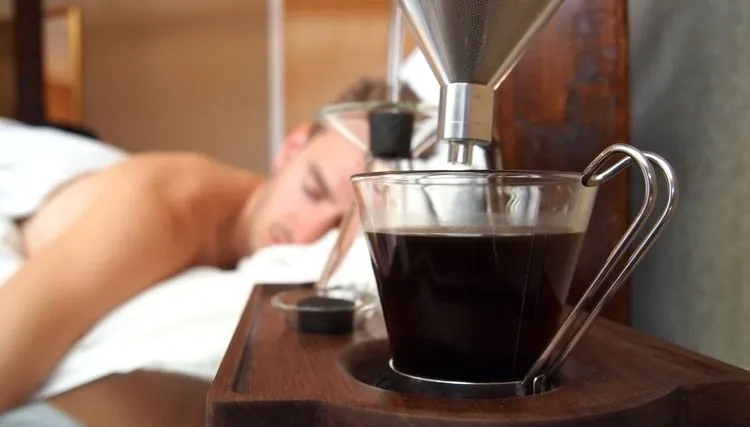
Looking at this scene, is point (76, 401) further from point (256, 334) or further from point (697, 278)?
point (697, 278)

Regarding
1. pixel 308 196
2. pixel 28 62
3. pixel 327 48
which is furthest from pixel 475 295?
pixel 327 48

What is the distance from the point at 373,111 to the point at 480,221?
0.21m

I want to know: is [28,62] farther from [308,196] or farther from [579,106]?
[579,106]

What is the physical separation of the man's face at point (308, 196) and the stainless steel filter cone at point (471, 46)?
1.65ft

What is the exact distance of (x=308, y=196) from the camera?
94cm

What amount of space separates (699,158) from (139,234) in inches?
20.2

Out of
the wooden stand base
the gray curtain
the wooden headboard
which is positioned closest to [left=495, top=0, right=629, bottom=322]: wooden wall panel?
the gray curtain

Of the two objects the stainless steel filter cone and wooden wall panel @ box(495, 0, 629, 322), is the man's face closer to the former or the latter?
wooden wall panel @ box(495, 0, 629, 322)

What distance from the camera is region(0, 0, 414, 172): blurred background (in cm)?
203

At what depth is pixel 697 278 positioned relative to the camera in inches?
21.4

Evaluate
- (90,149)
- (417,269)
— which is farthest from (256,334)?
(90,149)

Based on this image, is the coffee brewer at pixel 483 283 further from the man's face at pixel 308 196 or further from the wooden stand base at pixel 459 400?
the man's face at pixel 308 196

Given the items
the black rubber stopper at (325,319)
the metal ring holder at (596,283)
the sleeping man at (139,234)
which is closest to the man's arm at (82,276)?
the sleeping man at (139,234)

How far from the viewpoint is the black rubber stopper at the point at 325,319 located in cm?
48
